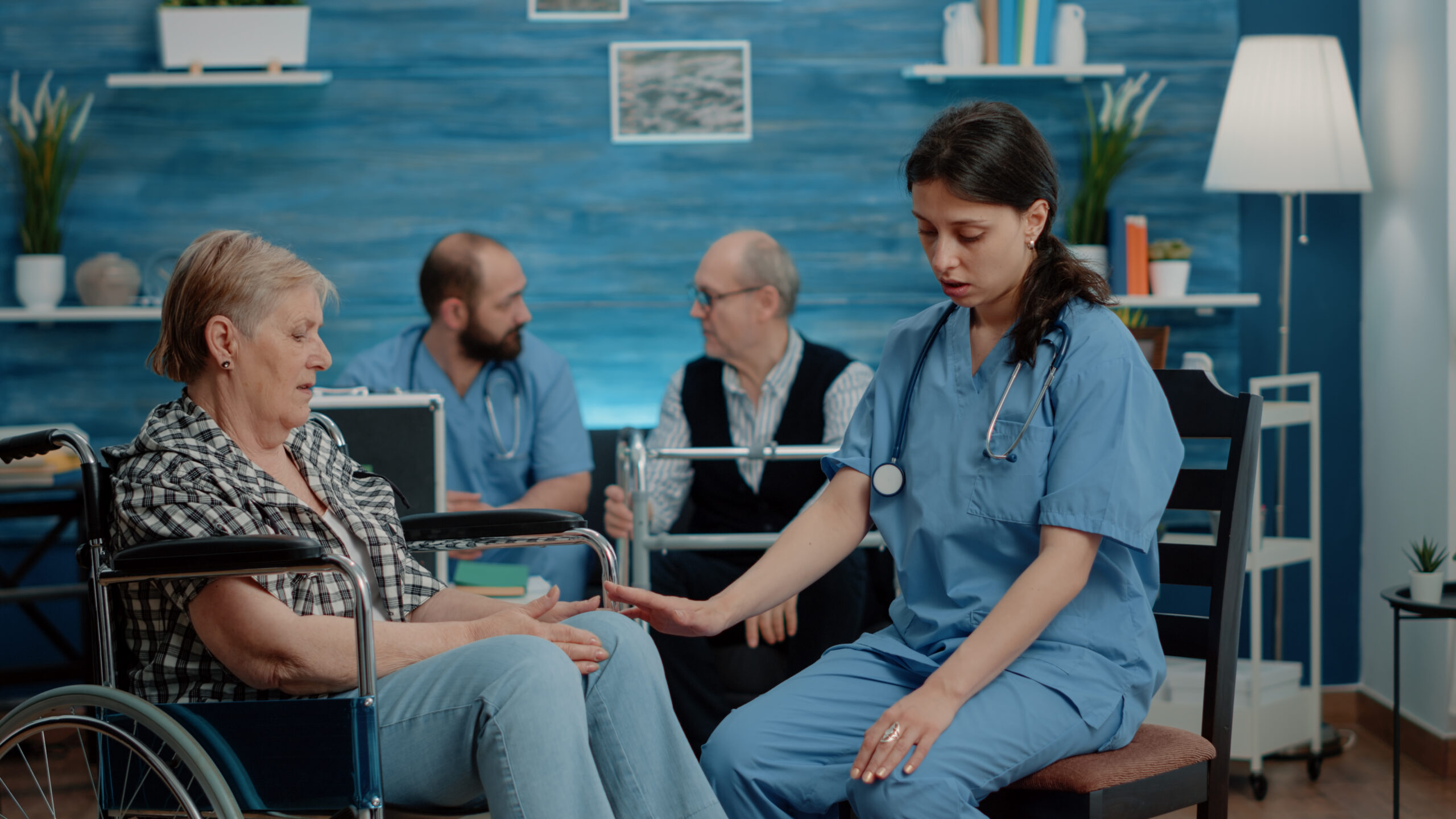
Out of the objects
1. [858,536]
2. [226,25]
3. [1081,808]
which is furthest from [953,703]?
[226,25]

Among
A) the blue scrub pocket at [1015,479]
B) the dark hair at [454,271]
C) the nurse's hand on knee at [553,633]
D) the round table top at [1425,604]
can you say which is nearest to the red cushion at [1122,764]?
the blue scrub pocket at [1015,479]

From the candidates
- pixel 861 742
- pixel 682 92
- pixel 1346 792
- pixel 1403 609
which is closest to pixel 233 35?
pixel 682 92

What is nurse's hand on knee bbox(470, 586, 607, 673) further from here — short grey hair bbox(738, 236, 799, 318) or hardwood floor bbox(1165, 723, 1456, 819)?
hardwood floor bbox(1165, 723, 1456, 819)

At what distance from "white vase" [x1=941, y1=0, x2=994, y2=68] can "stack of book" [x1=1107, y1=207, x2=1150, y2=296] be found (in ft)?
1.78

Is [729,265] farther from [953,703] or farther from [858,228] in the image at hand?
[953,703]

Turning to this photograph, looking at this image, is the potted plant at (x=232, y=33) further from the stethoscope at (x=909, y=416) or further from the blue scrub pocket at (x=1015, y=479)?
the blue scrub pocket at (x=1015, y=479)

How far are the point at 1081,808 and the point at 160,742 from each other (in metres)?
1.01

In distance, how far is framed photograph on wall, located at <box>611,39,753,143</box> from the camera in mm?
3256

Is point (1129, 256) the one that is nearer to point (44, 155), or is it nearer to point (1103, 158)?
point (1103, 158)

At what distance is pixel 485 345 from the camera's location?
9.68ft

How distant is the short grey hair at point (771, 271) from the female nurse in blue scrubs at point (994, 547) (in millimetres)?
1195

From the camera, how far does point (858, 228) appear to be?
3.35 metres

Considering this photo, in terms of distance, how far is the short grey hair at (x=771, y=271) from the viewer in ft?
8.97

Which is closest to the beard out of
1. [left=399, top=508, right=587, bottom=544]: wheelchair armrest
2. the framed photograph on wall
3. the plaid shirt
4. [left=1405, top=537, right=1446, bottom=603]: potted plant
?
the framed photograph on wall
